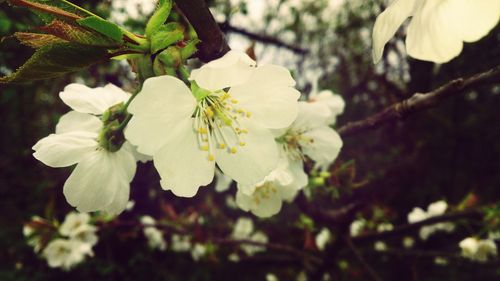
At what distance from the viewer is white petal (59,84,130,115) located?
30.8 inches

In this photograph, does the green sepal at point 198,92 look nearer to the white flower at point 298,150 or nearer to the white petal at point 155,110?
the white petal at point 155,110

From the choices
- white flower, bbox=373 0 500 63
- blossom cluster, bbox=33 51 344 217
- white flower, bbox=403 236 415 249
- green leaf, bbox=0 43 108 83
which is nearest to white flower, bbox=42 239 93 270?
blossom cluster, bbox=33 51 344 217

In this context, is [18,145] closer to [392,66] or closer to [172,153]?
[172,153]

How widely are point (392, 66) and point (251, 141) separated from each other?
440 centimetres

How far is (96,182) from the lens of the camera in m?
0.72

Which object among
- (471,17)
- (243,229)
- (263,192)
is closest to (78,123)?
(263,192)

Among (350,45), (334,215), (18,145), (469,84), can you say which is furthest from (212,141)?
(350,45)

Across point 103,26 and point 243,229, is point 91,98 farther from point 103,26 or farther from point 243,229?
point 243,229

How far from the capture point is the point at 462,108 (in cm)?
444

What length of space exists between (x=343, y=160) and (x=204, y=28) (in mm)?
1828

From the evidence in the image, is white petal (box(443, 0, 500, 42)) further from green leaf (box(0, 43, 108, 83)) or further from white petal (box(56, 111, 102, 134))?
white petal (box(56, 111, 102, 134))

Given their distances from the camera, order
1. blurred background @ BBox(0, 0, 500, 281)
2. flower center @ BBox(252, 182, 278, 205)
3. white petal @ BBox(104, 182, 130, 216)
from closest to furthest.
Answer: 1. white petal @ BBox(104, 182, 130, 216)
2. flower center @ BBox(252, 182, 278, 205)
3. blurred background @ BBox(0, 0, 500, 281)

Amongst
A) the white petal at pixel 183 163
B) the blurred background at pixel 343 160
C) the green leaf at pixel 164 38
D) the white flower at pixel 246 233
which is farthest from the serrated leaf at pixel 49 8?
the white flower at pixel 246 233

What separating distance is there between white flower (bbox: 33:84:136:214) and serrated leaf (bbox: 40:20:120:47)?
27cm
